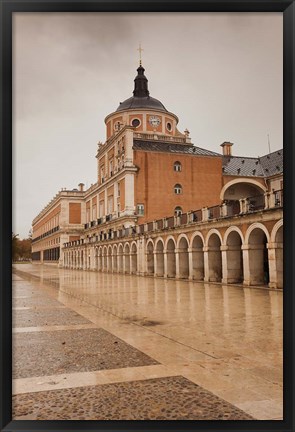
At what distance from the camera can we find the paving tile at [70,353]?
19.1ft

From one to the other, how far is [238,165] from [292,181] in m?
50.9

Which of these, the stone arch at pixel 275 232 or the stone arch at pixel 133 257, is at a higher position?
the stone arch at pixel 275 232

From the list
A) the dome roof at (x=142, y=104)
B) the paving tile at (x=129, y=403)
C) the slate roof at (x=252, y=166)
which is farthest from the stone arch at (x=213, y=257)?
the dome roof at (x=142, y=104)

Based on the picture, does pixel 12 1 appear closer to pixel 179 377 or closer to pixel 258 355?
pixel 179 377

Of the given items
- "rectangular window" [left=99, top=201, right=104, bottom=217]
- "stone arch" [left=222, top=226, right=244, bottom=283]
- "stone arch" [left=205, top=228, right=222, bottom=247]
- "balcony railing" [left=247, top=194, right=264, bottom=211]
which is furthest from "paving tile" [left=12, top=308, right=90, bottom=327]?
"rectangular window" [left=99, top=201, right=104, bottom=217]

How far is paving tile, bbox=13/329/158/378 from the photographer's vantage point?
229 inches

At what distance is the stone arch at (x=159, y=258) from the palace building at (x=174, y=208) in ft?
0.24

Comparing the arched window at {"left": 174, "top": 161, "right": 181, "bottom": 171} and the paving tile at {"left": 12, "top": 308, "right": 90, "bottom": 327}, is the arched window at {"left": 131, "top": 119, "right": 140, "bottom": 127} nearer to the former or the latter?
the arched window at {"left": 174, "top": 161, "right": 181, "bottom": 171}

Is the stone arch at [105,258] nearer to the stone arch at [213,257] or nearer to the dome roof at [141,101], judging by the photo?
the dome roof at [141,101]

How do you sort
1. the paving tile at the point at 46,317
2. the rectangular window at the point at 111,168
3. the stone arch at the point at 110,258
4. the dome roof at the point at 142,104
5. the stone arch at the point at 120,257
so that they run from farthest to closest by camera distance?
the dome roof at the point at 142,104, the rectangular window at the point at 111,168, the stone arch at the point at 110,258, the stone arch at the point at 120,257, the paving tile at the point at 46,317

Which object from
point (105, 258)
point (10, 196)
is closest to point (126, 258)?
point (105, 258)

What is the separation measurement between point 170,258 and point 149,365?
24124mm

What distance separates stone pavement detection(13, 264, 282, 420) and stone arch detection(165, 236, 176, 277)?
18.2 metres

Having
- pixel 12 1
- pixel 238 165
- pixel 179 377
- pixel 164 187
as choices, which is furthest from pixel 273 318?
pixel 238 165
